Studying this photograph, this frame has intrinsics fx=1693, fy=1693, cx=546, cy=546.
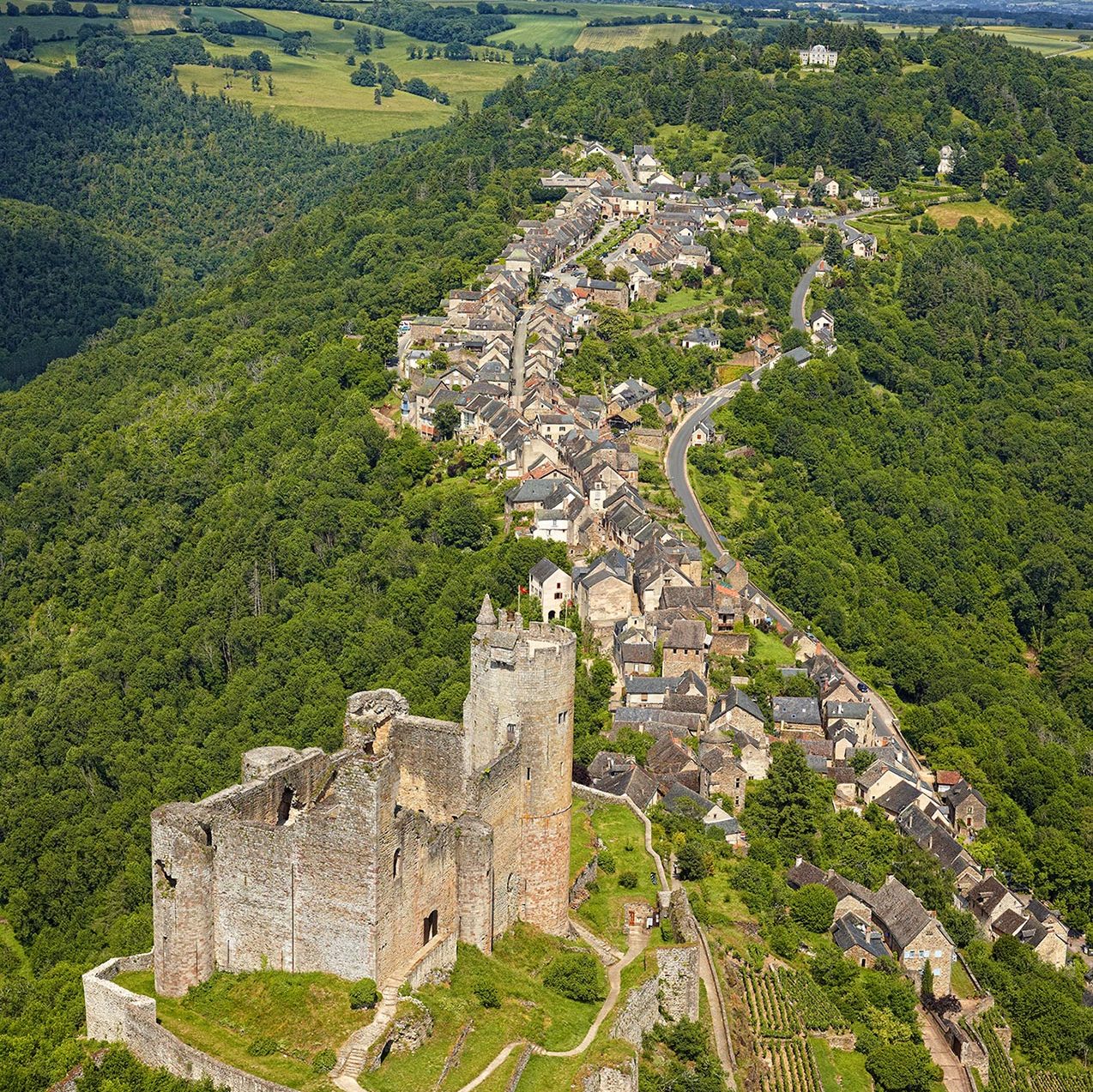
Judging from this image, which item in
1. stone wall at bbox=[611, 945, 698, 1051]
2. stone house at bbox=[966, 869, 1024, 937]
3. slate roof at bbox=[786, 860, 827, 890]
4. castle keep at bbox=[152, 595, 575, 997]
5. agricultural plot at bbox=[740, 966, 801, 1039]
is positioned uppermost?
castle keep at bbox=[152, 595, 575, 997]

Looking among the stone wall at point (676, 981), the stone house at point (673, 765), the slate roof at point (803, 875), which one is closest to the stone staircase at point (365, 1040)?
the stone wall at point (676, 981)

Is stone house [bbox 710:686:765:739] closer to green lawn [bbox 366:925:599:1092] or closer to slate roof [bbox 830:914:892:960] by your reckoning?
slate roof [bbox 830:914:892:960]

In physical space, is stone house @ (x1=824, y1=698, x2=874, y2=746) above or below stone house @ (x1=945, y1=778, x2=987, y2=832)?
above

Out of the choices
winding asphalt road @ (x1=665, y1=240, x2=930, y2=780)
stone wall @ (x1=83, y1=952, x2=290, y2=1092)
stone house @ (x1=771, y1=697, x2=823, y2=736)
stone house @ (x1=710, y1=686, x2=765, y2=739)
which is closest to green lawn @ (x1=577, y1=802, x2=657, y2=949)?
stone wall @ (x1=83, y1=952, x2=290, y2=1092)

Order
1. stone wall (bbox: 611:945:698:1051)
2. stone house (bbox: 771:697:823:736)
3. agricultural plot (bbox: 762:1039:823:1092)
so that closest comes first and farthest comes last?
1. stone wall (bbox: 611:945:698:1051)
2. agricultural plot (bbox: 762:1039:823:1092)
3. stone house (bbox: 771:697:823:736)

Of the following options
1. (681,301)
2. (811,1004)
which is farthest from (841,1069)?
(681,301)

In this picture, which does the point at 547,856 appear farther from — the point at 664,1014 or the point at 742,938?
the point at 742,938

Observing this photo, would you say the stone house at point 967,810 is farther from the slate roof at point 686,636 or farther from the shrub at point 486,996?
the shrub at point 486,996
